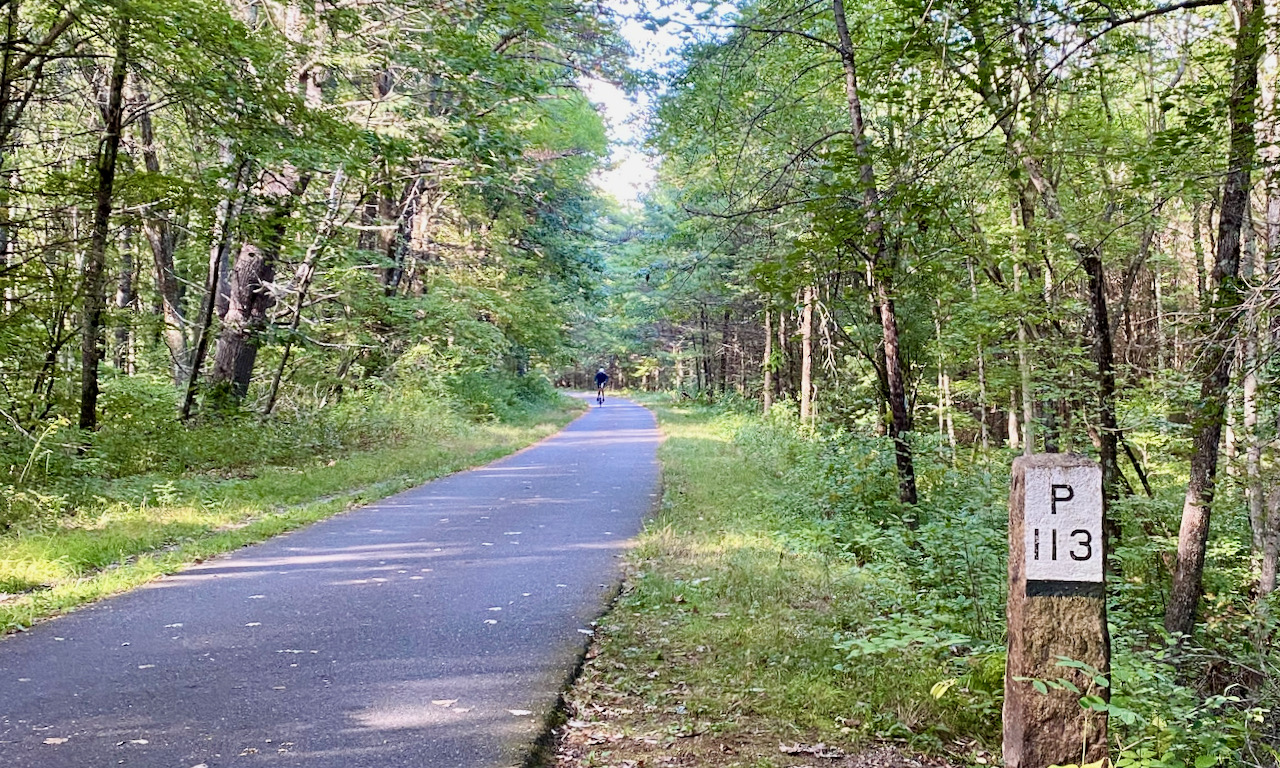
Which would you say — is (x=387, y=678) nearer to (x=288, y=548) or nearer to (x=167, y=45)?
(x=288, y=548)

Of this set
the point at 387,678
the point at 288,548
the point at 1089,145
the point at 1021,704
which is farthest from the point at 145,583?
the point at 1089,145

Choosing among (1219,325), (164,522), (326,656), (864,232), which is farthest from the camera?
(164,522)

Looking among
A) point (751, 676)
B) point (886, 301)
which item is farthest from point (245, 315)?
point (751, 676)

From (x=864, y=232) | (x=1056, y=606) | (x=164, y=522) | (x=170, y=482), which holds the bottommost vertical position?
(x=164, y=522)

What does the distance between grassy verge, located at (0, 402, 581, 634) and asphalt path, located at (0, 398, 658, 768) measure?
1.09ft

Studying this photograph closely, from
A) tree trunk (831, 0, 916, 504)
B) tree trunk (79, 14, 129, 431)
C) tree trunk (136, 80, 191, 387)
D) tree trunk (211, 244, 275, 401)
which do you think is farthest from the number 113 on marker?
tree trunk (211, 244, 275, 401)

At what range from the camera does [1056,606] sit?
119 inches

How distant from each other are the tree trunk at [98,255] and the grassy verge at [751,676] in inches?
303

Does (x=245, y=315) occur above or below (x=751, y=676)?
above

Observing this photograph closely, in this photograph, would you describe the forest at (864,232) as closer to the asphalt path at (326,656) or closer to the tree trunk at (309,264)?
the tree trunk at (309,264)

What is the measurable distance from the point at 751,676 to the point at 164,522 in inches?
258

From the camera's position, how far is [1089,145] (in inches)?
294

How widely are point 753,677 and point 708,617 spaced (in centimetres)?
112

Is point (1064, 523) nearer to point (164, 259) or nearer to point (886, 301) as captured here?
point (886, 301)
